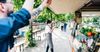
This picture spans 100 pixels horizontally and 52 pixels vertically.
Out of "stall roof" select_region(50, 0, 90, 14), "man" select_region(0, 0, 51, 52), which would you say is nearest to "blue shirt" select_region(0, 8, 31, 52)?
"man" select_region(0, 0, 51, 52)

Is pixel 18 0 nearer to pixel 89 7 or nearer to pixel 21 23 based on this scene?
pixel 89 7

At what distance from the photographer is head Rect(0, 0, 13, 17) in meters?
1.78

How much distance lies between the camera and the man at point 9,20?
1.65 metres

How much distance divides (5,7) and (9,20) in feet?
0.51

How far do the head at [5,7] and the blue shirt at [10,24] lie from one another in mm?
59

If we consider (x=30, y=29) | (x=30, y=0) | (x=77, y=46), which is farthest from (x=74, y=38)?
(x=30, y=29)

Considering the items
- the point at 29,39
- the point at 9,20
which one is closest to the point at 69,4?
the point at 9,20

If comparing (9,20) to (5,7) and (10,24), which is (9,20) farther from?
(5,7)

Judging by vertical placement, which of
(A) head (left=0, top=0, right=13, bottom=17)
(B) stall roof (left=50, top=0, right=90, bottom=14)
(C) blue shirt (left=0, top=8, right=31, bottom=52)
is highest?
(A) head (left=0, top=0, right=13, bottom=17)

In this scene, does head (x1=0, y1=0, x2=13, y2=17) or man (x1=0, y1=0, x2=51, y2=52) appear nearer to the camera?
man (x1=0, y1=0, x2=51, y2=52)

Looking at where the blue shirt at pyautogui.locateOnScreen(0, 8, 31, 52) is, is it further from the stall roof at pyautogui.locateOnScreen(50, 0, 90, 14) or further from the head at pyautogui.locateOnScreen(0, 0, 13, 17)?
the stall roof at pyautogui.locateOnScreen(50, 0, 90, 14)

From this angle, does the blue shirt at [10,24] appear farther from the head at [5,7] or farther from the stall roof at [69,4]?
the stall roof at [69,4]

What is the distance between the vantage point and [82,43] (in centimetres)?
898

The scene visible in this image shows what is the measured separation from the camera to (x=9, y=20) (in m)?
1.67
